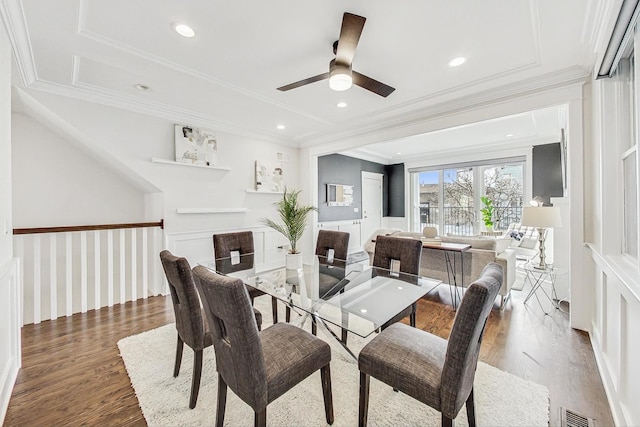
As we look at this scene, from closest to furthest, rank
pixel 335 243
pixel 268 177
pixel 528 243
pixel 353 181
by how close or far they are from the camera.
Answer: pixel 335 243
pixel 528 243
pixel 268 177
pixel 353 181

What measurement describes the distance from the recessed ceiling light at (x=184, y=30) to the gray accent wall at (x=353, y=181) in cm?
409

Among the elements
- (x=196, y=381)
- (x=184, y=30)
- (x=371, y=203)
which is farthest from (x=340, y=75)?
(x=371, y=203)

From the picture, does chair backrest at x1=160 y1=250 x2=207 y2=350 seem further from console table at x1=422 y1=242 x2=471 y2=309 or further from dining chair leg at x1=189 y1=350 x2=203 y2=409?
console table at x1=422 y1=242 x2=471 y2=309

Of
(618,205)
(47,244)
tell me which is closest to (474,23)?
(618,205)

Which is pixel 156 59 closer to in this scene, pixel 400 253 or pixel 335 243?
pixel 335 243

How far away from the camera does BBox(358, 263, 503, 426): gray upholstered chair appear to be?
3.70 feet

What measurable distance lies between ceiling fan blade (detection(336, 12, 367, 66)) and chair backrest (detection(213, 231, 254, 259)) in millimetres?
2147

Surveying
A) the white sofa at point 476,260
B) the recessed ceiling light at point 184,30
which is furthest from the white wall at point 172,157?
the white sofa at point 476,260

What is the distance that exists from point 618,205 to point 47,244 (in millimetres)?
5810

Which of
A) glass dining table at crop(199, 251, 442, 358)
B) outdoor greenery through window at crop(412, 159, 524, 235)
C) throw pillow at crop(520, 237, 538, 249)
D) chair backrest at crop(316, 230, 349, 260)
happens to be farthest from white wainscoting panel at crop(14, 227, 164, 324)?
outdoor greenery through window at crop(412, 159, 524, 235)

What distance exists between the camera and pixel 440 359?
4.43 feet

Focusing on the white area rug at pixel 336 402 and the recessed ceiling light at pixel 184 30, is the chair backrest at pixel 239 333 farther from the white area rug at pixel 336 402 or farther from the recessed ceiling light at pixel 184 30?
the recessed ceiling light at pixel 184 30

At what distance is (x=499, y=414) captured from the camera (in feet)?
5.18

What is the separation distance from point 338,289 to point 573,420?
151 cm
